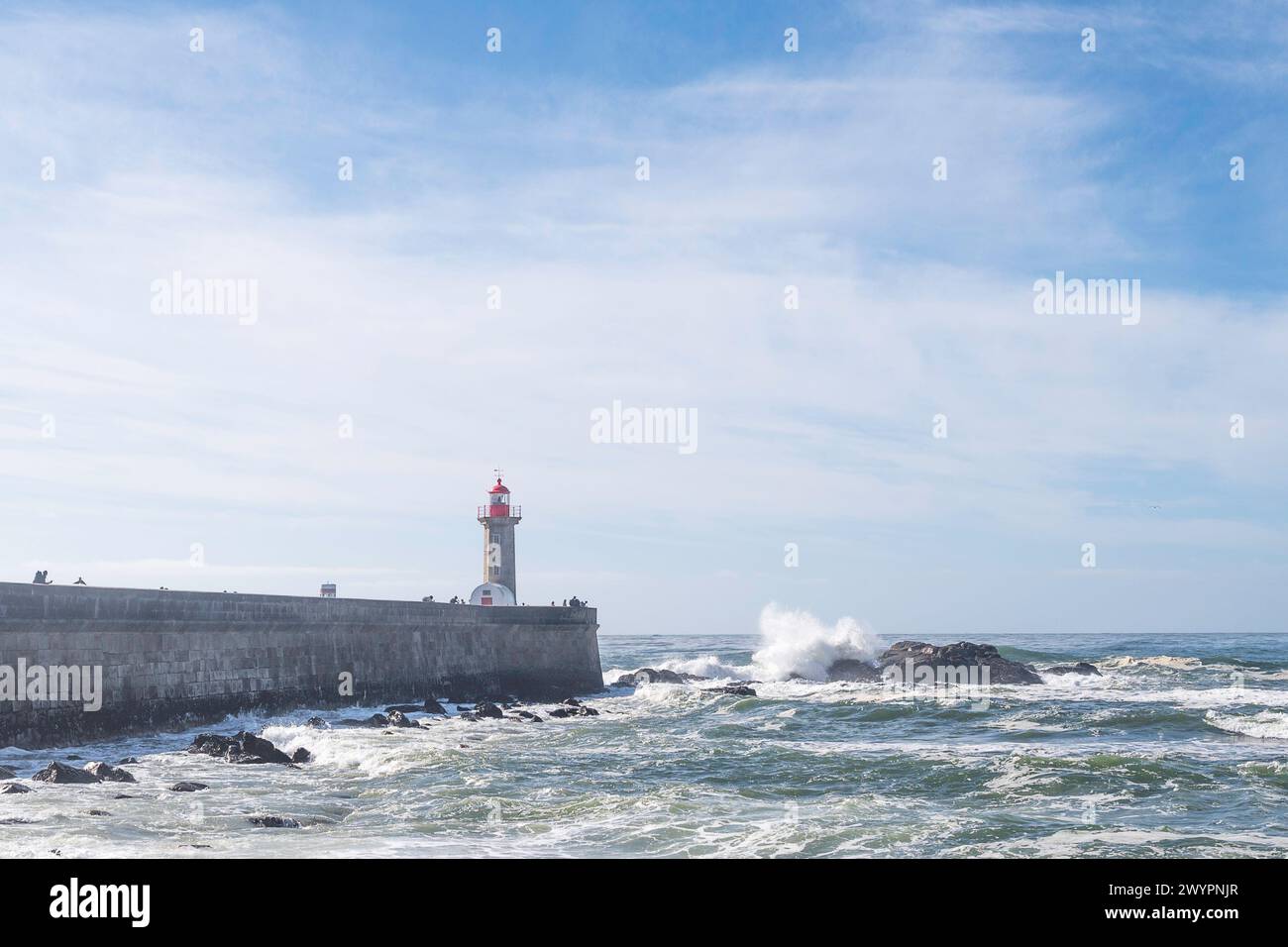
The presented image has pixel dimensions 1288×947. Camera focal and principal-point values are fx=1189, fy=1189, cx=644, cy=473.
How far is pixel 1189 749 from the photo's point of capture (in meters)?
18.6

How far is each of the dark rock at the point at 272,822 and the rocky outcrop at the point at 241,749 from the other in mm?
4808

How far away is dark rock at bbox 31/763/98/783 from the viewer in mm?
13508

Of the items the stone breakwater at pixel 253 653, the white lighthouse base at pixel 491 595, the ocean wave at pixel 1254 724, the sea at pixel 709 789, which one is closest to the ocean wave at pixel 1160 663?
the sea at pixel 709 789

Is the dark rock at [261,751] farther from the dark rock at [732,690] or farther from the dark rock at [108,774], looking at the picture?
the dark rock at [732,690]

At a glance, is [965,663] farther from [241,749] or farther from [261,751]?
[241,749]

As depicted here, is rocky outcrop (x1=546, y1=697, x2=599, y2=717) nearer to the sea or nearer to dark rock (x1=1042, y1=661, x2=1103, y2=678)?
the sea

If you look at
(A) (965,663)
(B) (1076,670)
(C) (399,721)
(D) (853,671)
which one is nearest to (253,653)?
(C) (399,721)

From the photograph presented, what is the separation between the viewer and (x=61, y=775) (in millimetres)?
13547

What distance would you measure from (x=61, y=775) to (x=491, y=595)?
20.2m

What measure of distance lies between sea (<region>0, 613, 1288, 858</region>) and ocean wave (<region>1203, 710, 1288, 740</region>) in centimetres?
7
